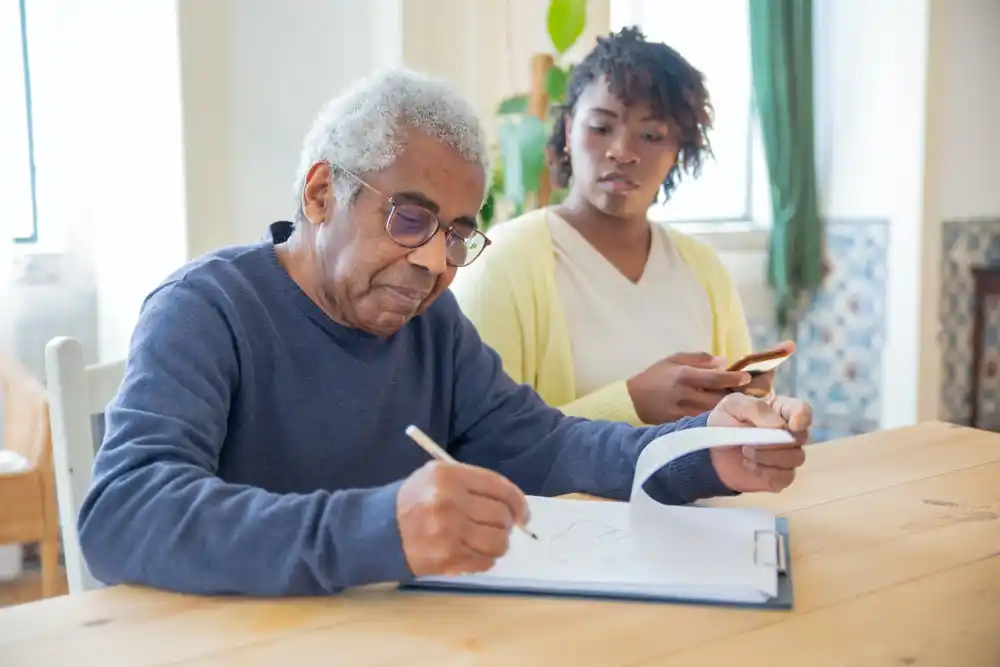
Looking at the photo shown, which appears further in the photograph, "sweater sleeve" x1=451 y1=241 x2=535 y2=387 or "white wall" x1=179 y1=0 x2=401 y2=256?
"white wall" x1=179 y1=0 x2=401 y2=256

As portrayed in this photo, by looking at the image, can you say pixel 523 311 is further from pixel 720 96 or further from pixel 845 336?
pixel 720 96

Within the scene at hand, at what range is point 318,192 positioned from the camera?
1.14 m

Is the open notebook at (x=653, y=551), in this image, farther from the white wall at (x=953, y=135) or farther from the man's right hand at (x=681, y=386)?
the white wall at (x=953, y=135)

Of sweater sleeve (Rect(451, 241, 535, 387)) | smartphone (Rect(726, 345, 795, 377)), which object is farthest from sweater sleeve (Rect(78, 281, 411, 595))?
sweater sleeve (Rect(451, 241, 535, 387))

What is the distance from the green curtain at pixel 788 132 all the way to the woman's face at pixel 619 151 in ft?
6.54

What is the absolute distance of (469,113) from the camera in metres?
1.13

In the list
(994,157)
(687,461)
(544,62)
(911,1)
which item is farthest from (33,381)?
(994,157)

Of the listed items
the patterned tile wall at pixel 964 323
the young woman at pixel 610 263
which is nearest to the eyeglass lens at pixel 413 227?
the young woman at pixel 610 263

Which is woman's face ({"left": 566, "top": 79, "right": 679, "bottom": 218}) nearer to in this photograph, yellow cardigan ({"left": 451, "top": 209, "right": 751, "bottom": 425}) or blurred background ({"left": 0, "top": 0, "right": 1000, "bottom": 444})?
yellow cardigan ({"left": 451, "top": 209, "right": 751, "bottom": 425})

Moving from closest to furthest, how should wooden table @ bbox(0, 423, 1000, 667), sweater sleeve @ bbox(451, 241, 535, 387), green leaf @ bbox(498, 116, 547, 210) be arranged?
wooden table @ bbox(0, 423, 1000, 667)
sweater sleeve @ bbox(451, 241, 535, 387)
green leaf @ bbox(498, 116, 547, 210)

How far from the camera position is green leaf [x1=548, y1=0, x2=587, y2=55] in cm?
260

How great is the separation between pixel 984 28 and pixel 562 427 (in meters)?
3.15

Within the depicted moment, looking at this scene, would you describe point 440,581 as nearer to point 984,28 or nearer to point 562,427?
point 562,427

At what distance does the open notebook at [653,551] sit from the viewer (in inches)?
33.9
